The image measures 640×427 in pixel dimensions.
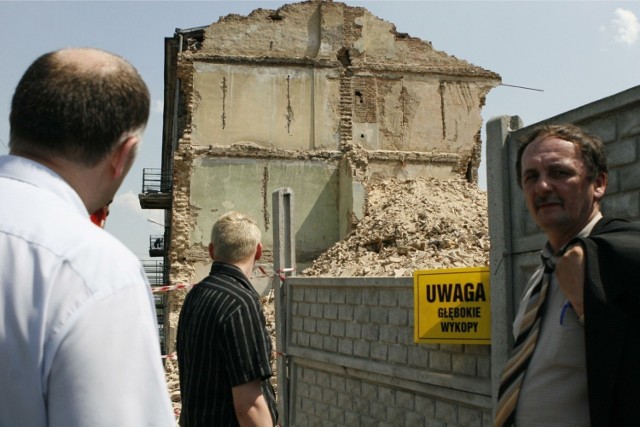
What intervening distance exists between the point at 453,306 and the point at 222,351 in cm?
251

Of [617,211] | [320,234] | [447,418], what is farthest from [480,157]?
[617,211]

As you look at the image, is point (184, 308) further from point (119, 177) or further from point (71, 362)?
point (71, 362)

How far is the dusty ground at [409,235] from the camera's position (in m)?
14.6

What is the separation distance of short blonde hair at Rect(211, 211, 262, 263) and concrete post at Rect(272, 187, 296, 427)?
218 inches

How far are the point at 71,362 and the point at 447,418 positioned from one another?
5.12 metres

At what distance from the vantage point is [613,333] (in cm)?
214

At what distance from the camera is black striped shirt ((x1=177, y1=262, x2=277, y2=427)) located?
137 inches

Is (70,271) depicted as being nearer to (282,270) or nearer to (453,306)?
(453,306)

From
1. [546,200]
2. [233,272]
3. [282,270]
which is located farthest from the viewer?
[282,270]

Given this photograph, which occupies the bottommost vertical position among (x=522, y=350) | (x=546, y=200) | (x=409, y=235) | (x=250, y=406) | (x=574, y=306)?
(x=250, y=406)

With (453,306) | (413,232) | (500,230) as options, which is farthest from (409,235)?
(500,230)

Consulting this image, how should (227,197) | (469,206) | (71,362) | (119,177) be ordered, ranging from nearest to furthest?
(71,362), (119,177), (469,206), (227,197)

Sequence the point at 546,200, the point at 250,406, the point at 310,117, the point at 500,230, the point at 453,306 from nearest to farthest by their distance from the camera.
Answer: the point at 546,200 < the point at 250,406 < the point at 500,230 < the point at 453,306 < the point at 310,117

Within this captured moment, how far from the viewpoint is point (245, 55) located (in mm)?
20812
